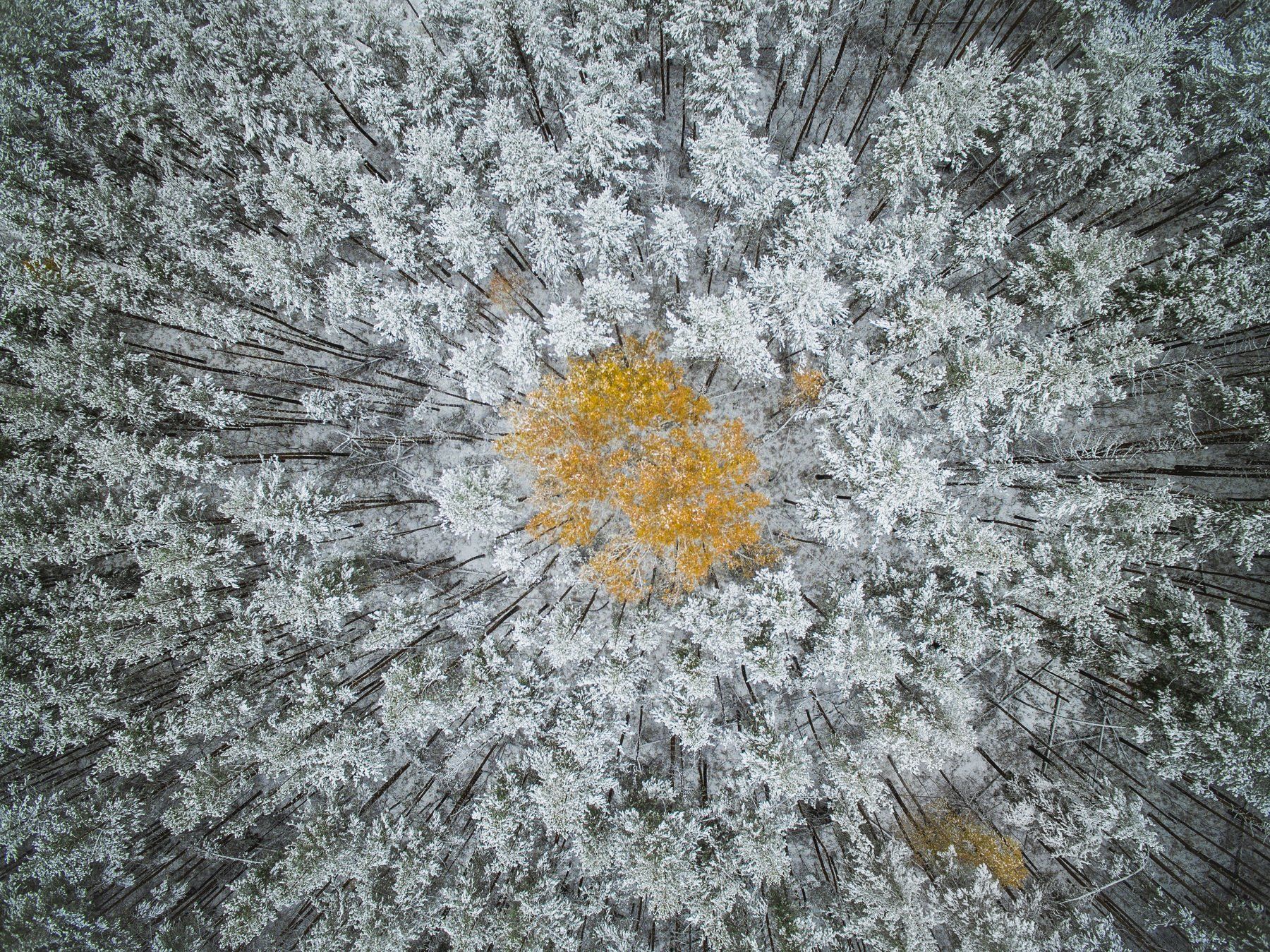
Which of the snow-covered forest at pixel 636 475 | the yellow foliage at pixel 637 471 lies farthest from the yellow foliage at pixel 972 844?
the yellow foliage at pixel 637 471

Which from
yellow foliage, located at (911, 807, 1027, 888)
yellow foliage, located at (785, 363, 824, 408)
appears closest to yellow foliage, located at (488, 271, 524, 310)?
yellow foliage, located at (785, 363, 824, 408)

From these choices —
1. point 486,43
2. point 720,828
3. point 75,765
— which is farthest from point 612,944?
point 486,43

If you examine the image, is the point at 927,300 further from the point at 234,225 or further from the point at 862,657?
the point at 234,225

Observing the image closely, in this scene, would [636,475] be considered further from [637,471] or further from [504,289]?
[504,289]

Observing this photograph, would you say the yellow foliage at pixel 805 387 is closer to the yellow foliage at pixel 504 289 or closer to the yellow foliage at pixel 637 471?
the yellow foliage at pixel 637 471

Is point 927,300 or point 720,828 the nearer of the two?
point 927,300

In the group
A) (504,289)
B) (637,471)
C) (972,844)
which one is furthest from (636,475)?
(972,844)
